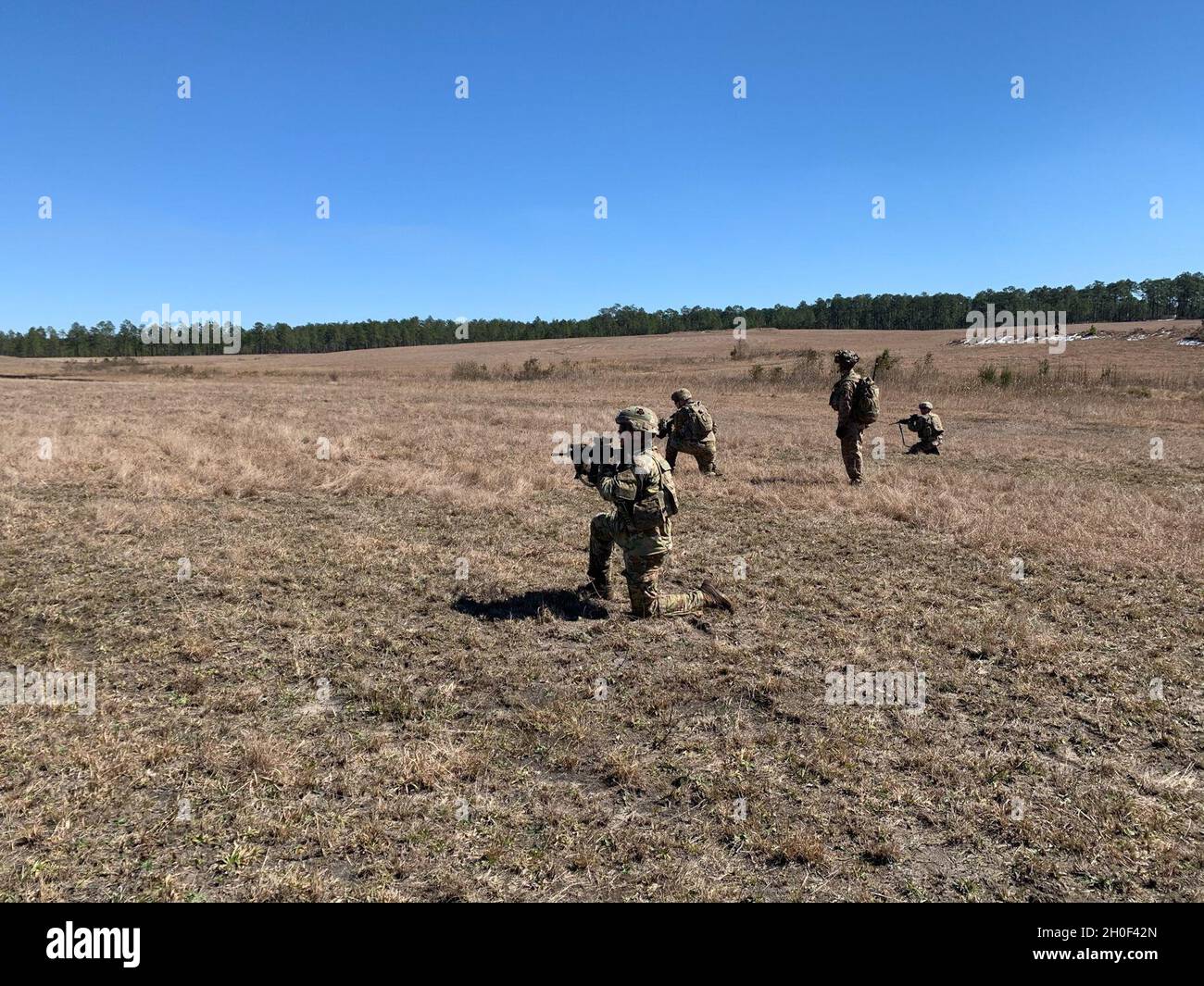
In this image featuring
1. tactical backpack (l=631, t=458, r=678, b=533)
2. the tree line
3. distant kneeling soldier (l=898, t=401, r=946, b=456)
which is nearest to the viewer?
tactical backpack (l=631, t=458, r=678, b=533)

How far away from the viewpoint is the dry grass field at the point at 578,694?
3.57 metres

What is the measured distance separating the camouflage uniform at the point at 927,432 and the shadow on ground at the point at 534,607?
1235 cm

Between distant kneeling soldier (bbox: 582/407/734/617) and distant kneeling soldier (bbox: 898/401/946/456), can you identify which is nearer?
distant kneeling soldier (bbox: 582/407/734/617)

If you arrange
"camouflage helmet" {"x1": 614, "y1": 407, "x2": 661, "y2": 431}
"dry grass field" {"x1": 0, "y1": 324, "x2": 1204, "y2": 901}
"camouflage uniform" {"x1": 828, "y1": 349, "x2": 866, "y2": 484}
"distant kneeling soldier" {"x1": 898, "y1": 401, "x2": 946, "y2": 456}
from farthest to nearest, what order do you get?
"distant kneeling soldier" {"x1": 898, "y1": 401, "x2": 946, "y2": 456} → "camouflage uniform" {"x1": 828, "y1": 349, "x2": 866, "y2": 484} → "camouflage helmet" {"x1": 614, "y1": 407, "x2": 661, "y2": 431} → "dry grass field" {"x1": 0, "y1": 324, "x2": 1204, "y2": 901}

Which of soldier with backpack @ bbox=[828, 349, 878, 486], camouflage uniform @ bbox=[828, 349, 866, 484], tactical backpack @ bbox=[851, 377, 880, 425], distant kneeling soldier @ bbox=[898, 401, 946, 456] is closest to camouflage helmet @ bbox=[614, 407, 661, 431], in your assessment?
soldier with backpack @ bbox=[828, 349, 878, 486]

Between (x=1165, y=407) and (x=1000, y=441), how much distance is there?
535 inches

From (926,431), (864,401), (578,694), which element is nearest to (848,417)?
(864,401)

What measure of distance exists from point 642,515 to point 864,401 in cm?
768

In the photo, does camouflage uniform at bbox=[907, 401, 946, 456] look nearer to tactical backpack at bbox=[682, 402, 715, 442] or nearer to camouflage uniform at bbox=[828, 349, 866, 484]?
camouflage uniform at bbox=[828, 349, 866, 484]

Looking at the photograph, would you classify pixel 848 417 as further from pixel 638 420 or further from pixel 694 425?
pixel 638 420

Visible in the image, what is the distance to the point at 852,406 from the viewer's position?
12734 millimetres

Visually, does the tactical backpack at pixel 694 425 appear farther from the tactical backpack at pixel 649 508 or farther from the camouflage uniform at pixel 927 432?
the tactical backpack at pixel 649 508

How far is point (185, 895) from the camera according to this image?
328cm

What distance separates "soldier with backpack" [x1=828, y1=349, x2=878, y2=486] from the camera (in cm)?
1266
